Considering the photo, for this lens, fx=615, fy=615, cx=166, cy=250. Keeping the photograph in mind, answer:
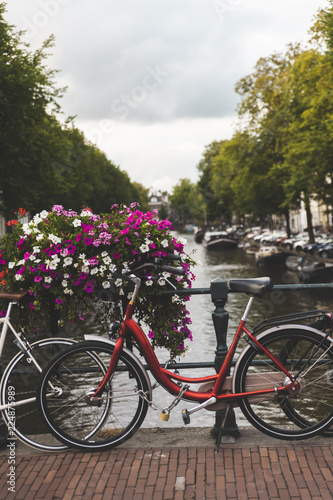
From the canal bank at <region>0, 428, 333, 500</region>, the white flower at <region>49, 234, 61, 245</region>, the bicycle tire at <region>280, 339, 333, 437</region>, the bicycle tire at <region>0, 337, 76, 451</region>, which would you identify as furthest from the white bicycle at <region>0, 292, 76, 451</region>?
the bicycle tire at <region>280, 339, 333, 437</region>

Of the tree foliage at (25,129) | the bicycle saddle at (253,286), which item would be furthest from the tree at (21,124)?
the bicycle saddle at (253,286)

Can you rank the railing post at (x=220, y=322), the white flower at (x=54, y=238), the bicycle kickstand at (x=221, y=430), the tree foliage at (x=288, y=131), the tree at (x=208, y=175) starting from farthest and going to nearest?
the tree at (x=208, y=175), the tree foliage at (x=288, y=131), the white flower at (x=54, y=238), the railing post at (x=220, y=322), the bicycle kickstand at (x=221, y=430)

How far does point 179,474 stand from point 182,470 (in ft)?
0.17

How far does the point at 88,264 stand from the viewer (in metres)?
4.43

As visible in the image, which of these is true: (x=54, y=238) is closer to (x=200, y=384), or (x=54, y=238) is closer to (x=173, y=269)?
(x=173, y=269)

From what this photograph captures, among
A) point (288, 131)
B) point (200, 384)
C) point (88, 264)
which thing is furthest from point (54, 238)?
point (288, 131)

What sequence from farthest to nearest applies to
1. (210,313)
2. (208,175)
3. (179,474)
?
(208,175), (210,313), (179,474)

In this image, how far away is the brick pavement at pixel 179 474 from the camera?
3328 mm

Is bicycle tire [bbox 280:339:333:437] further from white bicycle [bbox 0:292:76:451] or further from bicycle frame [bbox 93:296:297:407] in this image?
white bicycle [bbox 0:292:76:451]

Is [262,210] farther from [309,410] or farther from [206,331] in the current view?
[309,410]

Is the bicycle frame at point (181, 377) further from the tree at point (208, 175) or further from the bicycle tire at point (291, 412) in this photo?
the tree at point (208, 175)

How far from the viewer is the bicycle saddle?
3.95 meters

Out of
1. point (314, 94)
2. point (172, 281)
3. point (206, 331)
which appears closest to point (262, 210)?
point (314, 94)

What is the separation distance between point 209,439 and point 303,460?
2.18 feet
